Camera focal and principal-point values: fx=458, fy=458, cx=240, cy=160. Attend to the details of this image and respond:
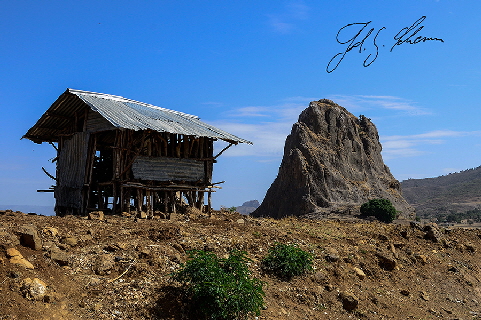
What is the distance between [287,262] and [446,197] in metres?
75.7

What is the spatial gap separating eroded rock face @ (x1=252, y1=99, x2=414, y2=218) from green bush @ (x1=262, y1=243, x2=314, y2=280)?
24359mm

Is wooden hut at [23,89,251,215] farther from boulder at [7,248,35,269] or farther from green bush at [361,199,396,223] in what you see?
green bush at [361,199,396,223]

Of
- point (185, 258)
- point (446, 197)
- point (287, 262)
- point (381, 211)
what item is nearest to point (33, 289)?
point (185, 258)

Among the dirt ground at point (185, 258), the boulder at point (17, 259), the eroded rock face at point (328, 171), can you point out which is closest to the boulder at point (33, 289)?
the dirt ground at point (185, 258)

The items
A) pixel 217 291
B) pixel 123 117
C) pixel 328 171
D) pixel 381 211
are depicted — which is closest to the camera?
pixel 217 291

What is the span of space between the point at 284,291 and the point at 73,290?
4.56m

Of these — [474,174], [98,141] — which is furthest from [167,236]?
[474,174]

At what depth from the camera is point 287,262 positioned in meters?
10.9

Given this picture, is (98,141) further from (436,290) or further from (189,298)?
(436,290)

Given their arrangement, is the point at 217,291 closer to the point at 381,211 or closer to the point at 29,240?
the point at 29,240

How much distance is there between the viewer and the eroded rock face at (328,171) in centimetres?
3769

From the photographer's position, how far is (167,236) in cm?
1141

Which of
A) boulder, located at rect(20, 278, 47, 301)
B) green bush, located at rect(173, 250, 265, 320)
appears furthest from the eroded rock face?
boulder, located at rect(20, 278, 47, 301)

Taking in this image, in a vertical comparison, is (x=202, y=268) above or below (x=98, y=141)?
below
